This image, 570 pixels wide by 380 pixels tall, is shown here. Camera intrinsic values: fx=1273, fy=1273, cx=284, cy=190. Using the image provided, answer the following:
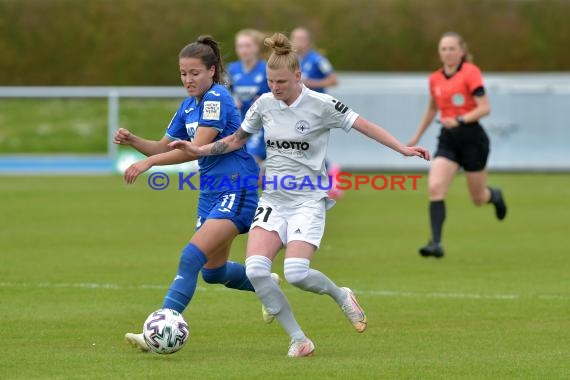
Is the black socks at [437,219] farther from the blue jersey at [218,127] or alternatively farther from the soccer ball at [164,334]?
the soccer ball at [164,334]

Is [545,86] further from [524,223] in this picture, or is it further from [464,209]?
[524,223]

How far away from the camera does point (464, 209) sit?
18.7 m

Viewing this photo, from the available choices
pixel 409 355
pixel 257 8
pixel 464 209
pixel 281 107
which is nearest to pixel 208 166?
pixel 281 107

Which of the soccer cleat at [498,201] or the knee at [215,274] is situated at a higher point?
the knee at [215,274]

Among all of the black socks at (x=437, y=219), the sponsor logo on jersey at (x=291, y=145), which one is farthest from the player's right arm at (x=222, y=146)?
the black socks at (x=437, y=219)

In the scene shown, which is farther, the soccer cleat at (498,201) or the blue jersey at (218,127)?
the soccer cleat at (498,201)

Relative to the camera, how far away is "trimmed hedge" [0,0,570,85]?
36312 millimetres

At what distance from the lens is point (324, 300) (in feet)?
33.9

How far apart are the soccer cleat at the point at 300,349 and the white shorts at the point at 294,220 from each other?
2.09 feet

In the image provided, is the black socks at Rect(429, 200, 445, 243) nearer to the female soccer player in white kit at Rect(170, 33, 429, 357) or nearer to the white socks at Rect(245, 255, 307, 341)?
the female soccer player in white kit at Rect(170, 33, 429, 357)

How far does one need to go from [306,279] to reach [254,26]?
2950 centimetres

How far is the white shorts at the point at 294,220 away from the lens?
796 centimetres

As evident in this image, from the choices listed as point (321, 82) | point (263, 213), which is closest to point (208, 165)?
point (263, 213)

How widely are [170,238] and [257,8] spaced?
2264 cm
